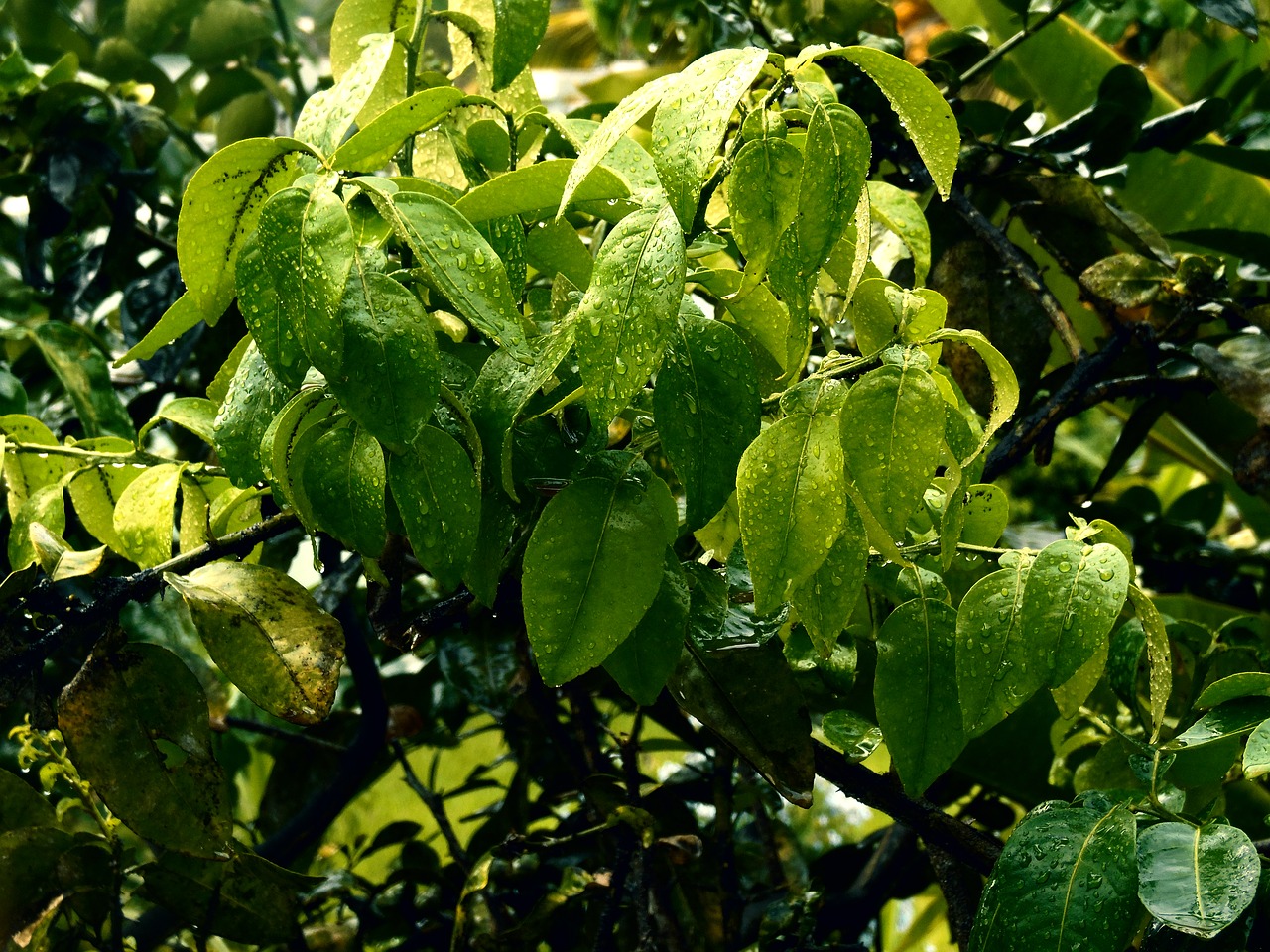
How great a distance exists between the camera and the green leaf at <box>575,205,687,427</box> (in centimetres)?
33

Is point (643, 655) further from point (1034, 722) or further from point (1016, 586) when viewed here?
point (1034, 722)

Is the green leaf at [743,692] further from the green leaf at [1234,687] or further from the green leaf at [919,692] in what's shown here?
the green leaf at [1234,687]

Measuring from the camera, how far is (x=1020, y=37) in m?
0.88

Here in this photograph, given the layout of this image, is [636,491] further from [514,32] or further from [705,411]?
[514,32]

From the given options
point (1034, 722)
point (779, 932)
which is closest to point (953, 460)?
point (779, 932)

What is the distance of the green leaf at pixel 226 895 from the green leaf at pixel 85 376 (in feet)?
1.06

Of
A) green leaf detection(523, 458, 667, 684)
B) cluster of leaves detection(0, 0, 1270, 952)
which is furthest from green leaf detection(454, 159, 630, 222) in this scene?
green leaf detection(523, 458, 667, 684)

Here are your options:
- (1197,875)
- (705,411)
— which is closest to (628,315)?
(705,411)

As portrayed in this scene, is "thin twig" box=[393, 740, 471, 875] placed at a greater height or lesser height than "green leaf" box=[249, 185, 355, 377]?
lesser

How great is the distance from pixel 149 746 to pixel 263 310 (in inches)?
10.7

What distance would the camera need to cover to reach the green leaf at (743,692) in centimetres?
48

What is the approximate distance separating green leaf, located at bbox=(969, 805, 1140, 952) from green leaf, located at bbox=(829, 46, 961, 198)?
0.79 ft

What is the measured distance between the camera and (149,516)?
0.55 metres

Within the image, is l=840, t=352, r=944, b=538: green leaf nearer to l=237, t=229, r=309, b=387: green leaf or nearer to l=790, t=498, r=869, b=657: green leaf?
l=790, t=498, r=869, b=657: green leaf
